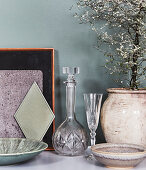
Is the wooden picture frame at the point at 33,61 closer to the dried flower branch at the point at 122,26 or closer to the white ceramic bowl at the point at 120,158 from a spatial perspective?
the dried flower branch at the point at 122,26

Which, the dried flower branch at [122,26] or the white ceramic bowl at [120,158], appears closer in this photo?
the white ceramic bowl at [120,158]

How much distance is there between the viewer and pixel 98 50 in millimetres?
1538

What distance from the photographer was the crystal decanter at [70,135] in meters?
Answer: 1.31

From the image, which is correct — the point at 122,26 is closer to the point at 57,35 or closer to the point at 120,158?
the point at 57,35

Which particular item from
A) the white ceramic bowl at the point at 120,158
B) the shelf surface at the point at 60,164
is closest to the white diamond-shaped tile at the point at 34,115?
Result: the shelf surface at the point at 60,164

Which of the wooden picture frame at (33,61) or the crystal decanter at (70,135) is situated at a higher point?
the wooden picture frame at (33,61)

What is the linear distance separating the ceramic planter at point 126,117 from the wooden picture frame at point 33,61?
0.30m

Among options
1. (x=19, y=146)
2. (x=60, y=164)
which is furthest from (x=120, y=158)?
(x=19, y=146)

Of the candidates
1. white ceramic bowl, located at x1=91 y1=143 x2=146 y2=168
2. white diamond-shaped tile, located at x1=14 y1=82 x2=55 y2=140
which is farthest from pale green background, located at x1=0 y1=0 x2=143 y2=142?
white ceramic bowl, located at x1=91 y1=143 x2=146 y2=168

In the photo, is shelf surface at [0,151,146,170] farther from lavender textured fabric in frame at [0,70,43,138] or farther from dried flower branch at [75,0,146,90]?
dried flower branch at [75,0,146,90]

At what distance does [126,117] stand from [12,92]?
Answer: 537 mm

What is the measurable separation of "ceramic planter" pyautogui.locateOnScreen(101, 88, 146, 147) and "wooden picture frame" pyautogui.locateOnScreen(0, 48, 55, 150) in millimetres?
301

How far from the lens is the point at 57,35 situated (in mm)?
1538

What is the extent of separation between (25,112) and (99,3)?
60 cm
